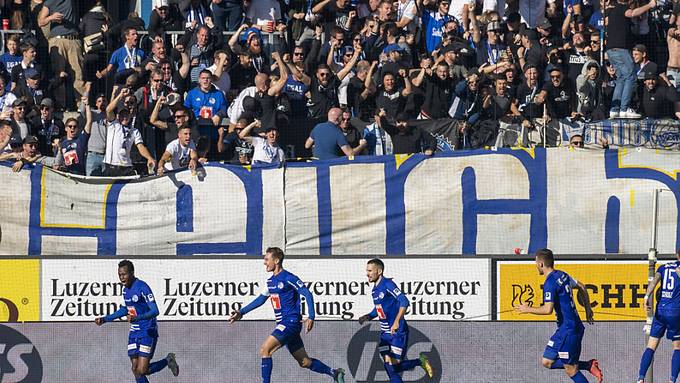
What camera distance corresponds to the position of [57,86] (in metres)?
18.2

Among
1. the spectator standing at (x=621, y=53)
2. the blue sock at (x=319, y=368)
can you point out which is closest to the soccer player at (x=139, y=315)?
the blue sock at (x=319, y=368)

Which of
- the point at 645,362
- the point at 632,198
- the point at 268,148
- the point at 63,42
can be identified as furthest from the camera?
the point at 63,42

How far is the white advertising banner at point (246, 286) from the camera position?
1541 cm

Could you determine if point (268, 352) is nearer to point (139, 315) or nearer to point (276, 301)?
point (276, 301)

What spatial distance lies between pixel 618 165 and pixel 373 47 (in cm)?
433

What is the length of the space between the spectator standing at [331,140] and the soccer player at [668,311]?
447cm

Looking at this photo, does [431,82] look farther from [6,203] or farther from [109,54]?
[6,203]

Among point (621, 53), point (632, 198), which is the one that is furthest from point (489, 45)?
point (632, 198)

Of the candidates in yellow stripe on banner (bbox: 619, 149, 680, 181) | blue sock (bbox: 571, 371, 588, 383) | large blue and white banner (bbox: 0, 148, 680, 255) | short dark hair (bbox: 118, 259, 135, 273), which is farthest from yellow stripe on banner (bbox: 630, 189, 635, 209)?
short dark hair (bbox: 118, 259, 135, 273)

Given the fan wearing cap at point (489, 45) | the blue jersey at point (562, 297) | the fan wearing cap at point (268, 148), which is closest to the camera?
the blue jersey at point (562, 297)

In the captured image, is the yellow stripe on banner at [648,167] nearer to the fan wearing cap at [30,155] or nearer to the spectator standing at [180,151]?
the spectator standing at [180,151]

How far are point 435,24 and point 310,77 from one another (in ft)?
7.89

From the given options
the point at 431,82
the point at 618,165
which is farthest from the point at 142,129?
the point at 618,165

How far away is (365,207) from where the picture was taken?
16594 mm
